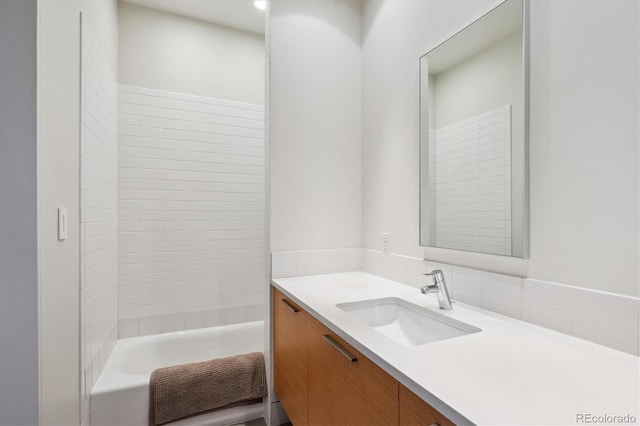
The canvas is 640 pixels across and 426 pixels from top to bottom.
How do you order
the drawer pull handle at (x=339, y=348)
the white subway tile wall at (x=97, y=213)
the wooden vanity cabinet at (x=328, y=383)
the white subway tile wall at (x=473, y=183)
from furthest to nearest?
1. the white subway tile wall at (x=97, y=213)
2. the white subway tile wall at (x=473, y=183)
3. the drawer pull handle at (x=339, y=348)
4. the wooden vanity cabinet at (x=328, y=383)

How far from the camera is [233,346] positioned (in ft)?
8.43

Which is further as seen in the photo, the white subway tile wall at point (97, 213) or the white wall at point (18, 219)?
the white subway tile wall at point (97, 213)

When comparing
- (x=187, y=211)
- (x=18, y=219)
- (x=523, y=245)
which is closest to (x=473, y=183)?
(x=523, y=245)

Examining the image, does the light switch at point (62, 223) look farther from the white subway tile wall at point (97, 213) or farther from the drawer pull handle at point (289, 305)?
the drawer pull handle at point (289, 305)

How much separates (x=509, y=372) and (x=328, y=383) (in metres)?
0.60

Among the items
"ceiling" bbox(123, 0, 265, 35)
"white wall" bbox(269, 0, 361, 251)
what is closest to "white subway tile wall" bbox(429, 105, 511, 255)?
"white wall" bbox(269, 0, 361, 251)

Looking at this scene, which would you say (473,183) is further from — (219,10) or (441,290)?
(219,10)

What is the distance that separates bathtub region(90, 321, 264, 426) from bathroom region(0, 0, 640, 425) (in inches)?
5.0

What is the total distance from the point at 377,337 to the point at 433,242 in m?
0.68

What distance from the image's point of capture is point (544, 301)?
99 cm

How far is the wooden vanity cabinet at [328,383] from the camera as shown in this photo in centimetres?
73

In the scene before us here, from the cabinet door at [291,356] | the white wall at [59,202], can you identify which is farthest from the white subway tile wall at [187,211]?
the cabinet door at [291,356]

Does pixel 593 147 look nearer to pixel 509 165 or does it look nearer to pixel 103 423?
pixel 509 165

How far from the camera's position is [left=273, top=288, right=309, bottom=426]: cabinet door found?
1.32 metres
